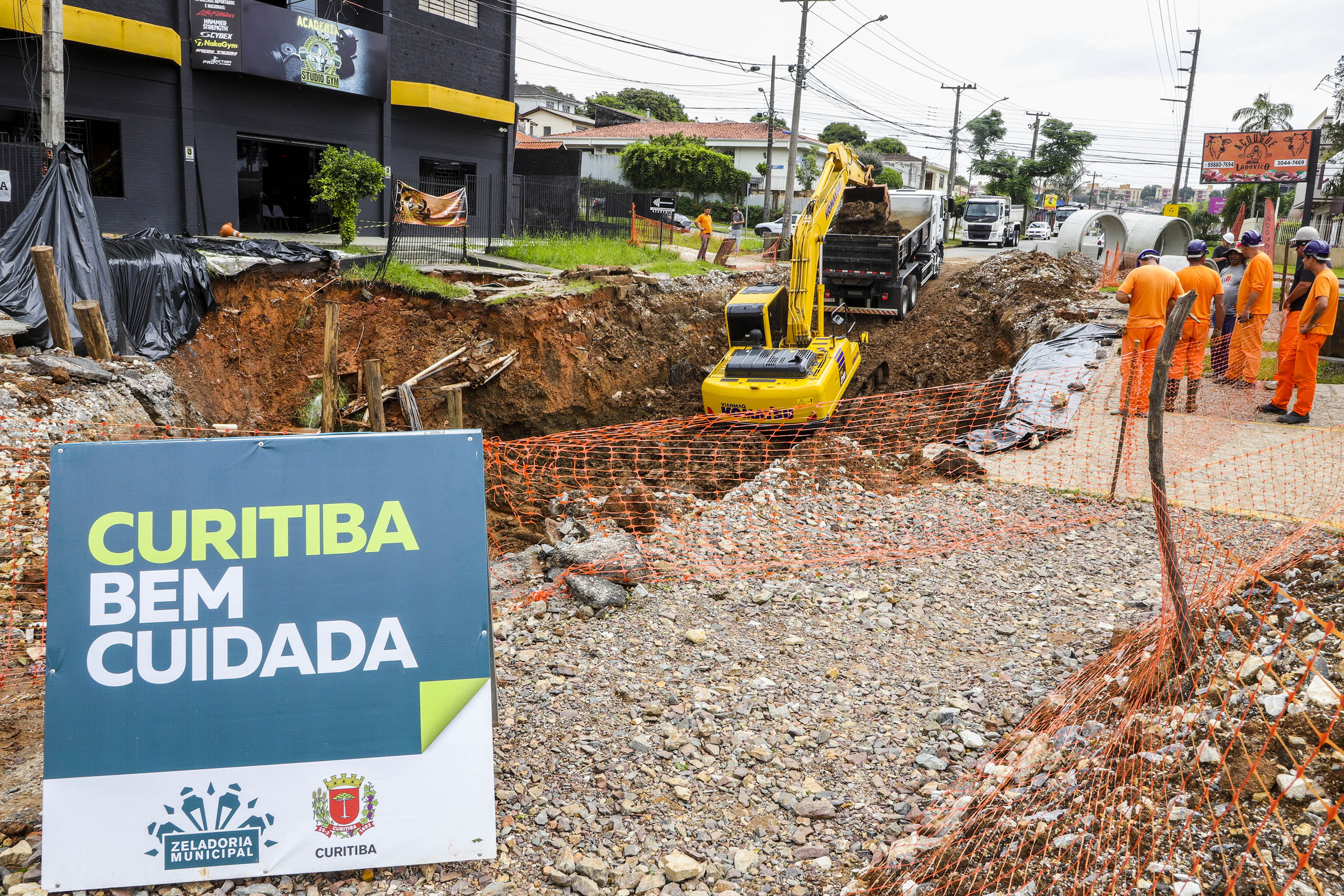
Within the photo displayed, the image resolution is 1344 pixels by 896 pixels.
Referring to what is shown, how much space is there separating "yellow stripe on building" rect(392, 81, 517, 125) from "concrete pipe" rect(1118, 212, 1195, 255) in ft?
61.6

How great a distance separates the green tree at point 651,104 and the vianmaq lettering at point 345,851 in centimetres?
7464

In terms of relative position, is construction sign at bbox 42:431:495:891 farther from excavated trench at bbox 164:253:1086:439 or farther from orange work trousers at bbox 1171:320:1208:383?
orange work trousers at bbox 1171:320:1208:383

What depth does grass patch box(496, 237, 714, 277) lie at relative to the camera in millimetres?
19031

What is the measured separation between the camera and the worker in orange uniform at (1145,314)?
9.40 m

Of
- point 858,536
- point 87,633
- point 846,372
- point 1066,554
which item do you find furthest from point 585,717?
point 846,372

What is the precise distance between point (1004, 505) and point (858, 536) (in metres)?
1.49

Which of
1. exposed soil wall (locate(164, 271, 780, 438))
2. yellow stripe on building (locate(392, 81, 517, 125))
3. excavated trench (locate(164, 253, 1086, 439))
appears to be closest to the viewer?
exposed soil wall (locate(164, 271, 780, 438))

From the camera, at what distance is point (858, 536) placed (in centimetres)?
700

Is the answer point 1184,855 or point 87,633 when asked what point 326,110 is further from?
point 1184,855

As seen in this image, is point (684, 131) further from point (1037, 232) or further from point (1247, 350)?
point (1247, 350)

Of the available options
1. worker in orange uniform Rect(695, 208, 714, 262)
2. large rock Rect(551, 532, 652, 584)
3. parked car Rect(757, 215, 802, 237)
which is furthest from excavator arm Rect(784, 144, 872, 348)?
parked car Rect(757, 215, 802, 237)

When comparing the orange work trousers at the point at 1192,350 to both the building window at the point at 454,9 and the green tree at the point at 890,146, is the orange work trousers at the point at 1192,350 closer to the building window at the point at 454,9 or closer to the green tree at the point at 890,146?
the building window at the point at 454,9

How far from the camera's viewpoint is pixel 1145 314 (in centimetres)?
955

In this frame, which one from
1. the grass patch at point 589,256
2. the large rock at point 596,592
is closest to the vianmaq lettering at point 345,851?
the large rock at point 596,592
